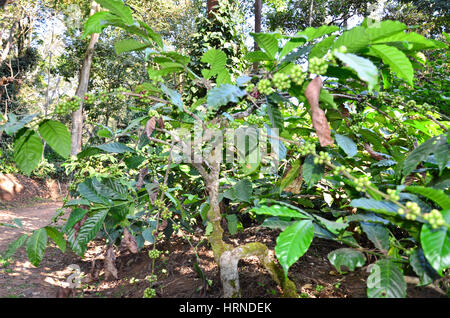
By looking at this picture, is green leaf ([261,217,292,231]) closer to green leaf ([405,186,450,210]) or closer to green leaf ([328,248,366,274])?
green leaf ([328,248,366,274])

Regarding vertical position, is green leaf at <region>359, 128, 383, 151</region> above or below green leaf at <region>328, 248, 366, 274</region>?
above

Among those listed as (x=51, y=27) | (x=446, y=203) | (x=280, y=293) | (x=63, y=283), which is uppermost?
(x=51, y=27)

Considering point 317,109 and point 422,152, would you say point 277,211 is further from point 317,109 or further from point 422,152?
point 422,152

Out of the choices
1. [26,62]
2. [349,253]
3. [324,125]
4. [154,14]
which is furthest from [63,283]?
[26,62]

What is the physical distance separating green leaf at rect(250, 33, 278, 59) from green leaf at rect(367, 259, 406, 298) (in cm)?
70

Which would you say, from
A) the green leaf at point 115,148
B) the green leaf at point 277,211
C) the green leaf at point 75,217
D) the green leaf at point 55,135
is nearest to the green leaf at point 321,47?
the green leaf at point 277,211

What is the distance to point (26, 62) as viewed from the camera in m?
13.2

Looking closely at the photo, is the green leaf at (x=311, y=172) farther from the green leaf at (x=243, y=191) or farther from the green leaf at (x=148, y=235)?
the green leaf at (x=148, y=235)

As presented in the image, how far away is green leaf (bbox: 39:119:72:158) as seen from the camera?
2.89 ft

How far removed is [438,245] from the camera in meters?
0.64

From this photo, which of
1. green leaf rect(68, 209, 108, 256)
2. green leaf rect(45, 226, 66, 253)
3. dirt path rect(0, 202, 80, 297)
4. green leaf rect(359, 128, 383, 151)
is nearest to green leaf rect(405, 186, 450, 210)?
green leaf rect(359, 128, 383, 151)

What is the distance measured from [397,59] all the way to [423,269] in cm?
54

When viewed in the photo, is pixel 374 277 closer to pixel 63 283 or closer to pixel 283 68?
pixel 283 68
